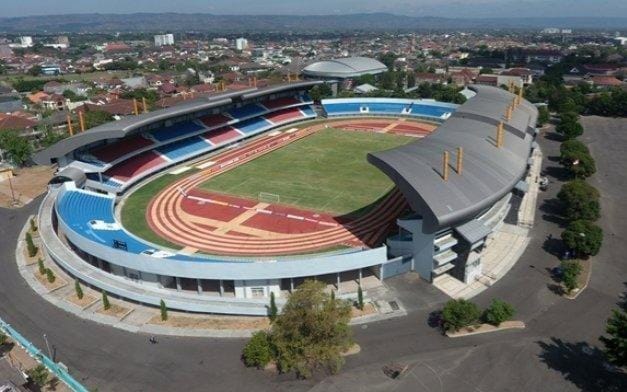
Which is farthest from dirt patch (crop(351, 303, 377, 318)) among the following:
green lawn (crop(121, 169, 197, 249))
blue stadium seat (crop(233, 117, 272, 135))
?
blue stadium seat (crop(233, 117, 272, 135))

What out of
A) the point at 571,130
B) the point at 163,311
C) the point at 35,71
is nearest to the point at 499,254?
the point at 163,311

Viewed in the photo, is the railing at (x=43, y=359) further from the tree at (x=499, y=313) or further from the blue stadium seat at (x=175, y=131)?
the blue stadium seat at (x=175, y=131)

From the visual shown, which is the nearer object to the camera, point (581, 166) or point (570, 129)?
point (581, 166)

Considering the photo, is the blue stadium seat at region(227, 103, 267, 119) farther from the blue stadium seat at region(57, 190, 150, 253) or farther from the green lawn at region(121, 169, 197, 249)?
the blue stadium seat at region(57, 190, 150, 253)

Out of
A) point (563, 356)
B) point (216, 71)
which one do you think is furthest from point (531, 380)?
point (216, 71)

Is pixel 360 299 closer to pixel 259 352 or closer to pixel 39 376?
pixel 259 352

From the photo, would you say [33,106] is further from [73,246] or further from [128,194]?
[73,246]
